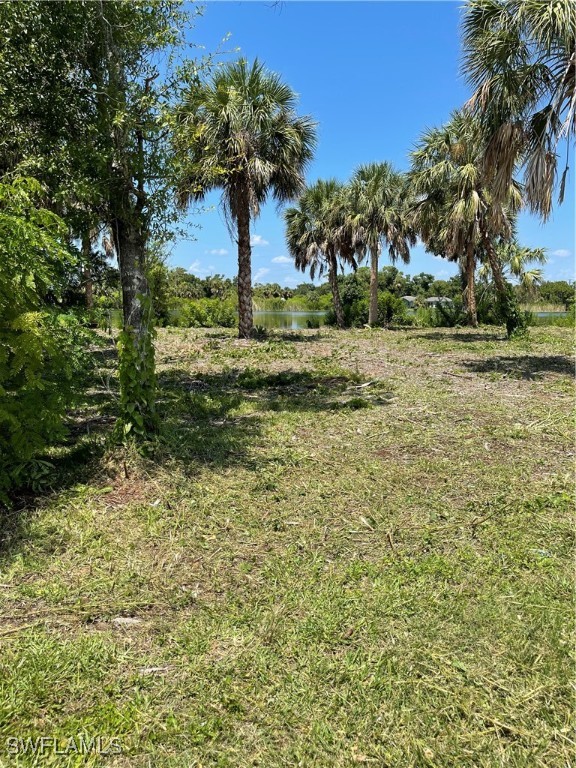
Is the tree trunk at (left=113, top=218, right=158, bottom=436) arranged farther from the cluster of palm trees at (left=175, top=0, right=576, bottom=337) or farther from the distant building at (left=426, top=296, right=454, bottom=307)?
the distant building at (left=426, top=296, right=454, bottom=307)

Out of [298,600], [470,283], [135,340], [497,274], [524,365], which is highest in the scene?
[470,283]

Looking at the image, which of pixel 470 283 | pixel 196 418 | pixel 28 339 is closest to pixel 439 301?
pixel 470 283

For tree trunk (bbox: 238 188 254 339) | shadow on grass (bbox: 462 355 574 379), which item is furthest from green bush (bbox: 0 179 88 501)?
tree trunk (bbox: 238 188 254 339)

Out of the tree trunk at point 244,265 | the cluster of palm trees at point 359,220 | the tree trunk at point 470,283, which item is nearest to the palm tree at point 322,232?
the cluster of palm trees at point 359,220

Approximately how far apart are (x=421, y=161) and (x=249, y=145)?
795cm

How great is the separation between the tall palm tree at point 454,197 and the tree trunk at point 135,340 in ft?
42.4

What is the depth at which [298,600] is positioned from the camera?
2.32m

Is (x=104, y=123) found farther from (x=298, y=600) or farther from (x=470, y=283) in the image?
(x=470, y=283)

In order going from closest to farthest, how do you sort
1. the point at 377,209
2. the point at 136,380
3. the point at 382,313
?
the point at 136,380, the point at 377,209, the point at 382,313

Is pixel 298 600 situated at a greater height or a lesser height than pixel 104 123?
lesser

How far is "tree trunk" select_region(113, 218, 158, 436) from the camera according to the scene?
3.77 m

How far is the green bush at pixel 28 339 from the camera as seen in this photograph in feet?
8.94

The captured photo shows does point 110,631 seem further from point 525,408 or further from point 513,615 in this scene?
point 525,408

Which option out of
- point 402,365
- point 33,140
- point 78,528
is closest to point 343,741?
point 78,528
